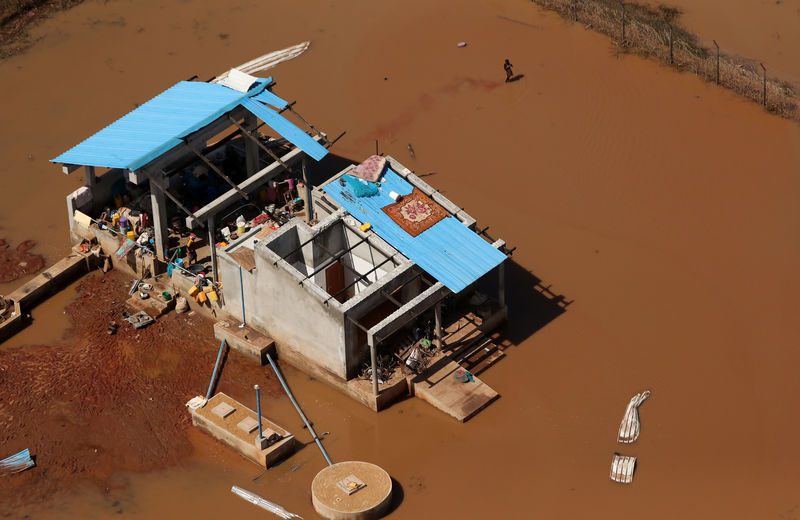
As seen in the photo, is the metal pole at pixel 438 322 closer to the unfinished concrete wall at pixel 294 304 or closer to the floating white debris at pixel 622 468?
the unfinished concrete wall at pixel 294 304

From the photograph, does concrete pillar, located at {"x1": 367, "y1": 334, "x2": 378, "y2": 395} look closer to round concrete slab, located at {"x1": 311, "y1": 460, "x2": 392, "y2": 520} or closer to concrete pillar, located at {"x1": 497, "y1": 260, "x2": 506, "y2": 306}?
round concrete slab, located at {"x1": 311, "y1": 460, "x2": 392, "y2": 520}

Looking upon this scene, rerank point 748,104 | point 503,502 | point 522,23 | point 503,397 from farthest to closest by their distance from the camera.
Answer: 1. point 522,23
2. point 748,104
3. point 503,397
4. point 503,502

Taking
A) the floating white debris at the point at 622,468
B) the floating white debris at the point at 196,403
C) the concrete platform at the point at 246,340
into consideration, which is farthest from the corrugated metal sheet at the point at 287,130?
the floating white debris at the point at 622,468

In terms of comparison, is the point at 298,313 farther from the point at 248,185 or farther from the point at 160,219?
the point at 160,219

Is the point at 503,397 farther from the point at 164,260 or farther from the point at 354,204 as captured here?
the point at 164,260

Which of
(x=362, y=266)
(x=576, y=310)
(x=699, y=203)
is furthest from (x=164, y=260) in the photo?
(x=699, y=203)

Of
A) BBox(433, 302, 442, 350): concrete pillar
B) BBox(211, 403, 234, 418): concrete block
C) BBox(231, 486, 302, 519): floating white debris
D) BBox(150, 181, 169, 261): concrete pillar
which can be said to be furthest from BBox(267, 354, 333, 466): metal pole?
BBox(150, 181, 169, 261): concrete pillar

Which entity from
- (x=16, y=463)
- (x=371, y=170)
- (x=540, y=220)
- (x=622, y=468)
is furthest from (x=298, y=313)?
(x=540, y=220)
